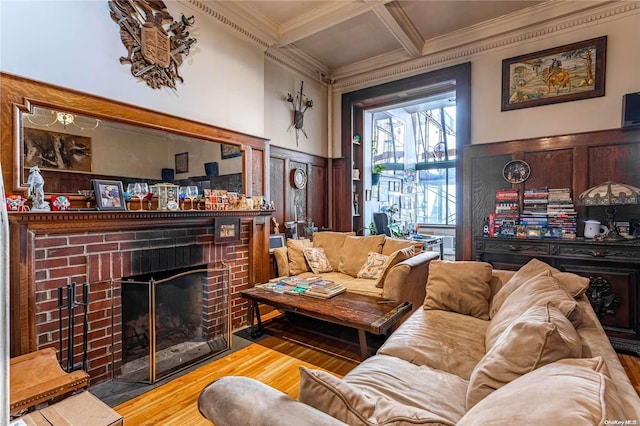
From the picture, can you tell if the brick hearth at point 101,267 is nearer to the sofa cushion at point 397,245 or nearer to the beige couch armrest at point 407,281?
the beige couch armrest at point 407,281

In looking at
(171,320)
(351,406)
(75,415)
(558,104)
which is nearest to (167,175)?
(171,320)

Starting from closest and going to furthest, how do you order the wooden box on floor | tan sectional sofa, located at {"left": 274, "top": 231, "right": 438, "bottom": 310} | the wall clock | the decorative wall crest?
the wooden box on floor < the decorative wall crest < tan sectional sofa, located at {"left": 274, "top": 231, "right": 438, "bottom": 310} < the wall clock

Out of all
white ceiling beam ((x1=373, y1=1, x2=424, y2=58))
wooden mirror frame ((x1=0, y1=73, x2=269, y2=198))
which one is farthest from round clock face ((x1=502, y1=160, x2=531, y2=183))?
wooden mirror frame ((x1=0, y1=73, x2=269, y2=198))

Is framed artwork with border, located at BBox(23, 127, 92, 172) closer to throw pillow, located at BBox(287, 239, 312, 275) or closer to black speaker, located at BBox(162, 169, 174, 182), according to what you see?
black speaker, located at BBox(162, 169, 174, 182)

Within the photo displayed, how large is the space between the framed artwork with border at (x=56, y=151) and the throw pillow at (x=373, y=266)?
104 inches

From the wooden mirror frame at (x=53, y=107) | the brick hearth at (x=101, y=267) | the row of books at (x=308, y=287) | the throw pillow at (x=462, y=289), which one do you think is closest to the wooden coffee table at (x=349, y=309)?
the row of books at (x=308, y=287)

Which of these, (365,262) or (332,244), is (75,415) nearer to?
(365,262)

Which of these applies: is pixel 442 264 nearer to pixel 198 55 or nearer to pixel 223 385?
pixel 223 385

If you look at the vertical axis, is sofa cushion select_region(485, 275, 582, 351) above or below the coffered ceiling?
below

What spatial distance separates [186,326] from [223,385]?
225 cm

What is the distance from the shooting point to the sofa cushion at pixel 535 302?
4.60 ft

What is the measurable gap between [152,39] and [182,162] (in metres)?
1.00

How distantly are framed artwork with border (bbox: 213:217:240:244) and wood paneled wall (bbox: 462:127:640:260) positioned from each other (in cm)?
270

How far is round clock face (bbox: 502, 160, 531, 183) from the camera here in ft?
11.4
